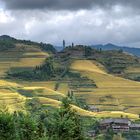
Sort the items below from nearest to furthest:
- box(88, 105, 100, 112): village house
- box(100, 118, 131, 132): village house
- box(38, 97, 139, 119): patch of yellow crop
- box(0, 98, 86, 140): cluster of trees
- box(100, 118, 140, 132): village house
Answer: box(0, 98, 86, 140): cluster of trees → box(100, 118, 140, 132): village house → box(100, 118, 131, 132): village house → box(38, 97, 139, 119): patch of yellow crop → box(88, 105, 100, 112): village house

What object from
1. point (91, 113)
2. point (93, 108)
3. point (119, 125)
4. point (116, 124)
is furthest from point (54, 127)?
point (93, 108)

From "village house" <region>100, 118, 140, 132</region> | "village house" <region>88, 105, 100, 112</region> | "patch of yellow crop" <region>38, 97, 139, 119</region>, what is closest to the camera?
"village house" <region>100, 118, 140, 132</region>

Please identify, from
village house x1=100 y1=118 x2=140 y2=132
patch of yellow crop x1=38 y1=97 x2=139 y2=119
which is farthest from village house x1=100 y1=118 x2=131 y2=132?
patch of yellow crop x1=38 y1=97 x2=139 y2=119

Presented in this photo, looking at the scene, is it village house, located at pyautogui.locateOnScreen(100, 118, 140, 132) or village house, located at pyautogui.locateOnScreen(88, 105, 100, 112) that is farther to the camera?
village house, located at pyautogui.locateOnScreen(88, 105, 100, 112)

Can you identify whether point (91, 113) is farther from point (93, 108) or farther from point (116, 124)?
point (93, 108)

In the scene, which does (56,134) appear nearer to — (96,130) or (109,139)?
(109,139)

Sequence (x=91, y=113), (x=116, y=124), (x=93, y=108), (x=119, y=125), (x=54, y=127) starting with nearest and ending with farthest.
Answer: (x=54, y=127) → (x=119, y=125) → (x=116, y=124) → (x=91, y=113) → (x=93, y=108)

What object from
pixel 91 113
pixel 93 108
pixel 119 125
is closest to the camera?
pixel 119 125

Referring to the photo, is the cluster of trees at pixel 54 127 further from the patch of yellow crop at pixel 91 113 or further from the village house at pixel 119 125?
the patch of yellow crop at pixel 91 113

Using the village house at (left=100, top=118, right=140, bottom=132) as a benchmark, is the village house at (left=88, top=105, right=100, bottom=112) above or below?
below

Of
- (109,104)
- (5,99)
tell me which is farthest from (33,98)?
(109,104)

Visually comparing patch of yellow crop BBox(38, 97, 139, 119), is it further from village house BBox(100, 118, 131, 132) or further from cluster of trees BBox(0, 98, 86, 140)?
cluster of trees BBox(0, 98, 86, 140)

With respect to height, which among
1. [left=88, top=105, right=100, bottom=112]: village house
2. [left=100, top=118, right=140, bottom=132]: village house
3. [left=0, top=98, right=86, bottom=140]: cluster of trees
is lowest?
[left=88, top=105, right=100, bottom=112]: village house

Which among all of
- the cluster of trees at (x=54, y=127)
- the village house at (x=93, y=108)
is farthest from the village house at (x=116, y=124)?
the cluster of trees at (x=54, y=127)
